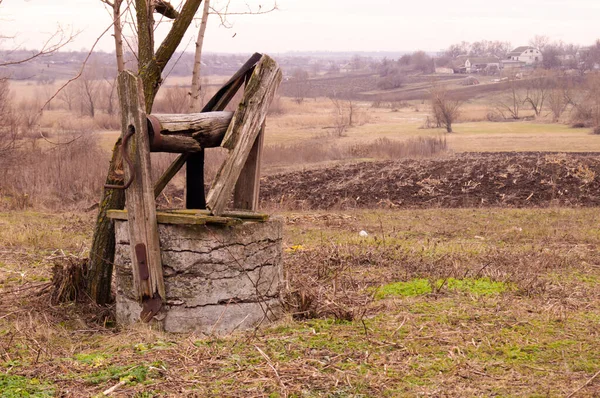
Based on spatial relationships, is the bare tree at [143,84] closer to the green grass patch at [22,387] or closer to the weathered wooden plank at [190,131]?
the weathered wooden plank at [190,131]

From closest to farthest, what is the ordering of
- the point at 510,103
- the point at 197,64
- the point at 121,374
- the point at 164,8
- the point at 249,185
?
the point at 121,374 → the point at 249,185 → the point at 164,8 → the point at 197,64 → the point at 510,103

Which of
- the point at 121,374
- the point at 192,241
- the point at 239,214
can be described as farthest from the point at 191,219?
the point at 121,374

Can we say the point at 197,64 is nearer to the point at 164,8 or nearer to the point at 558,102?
the point at 164,8

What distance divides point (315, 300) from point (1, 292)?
9.65ft

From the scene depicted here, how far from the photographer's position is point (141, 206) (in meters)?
5.39

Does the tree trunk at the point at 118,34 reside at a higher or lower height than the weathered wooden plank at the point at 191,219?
higher

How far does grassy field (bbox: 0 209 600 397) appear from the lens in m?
4.12

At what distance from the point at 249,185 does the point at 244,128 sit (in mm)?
697

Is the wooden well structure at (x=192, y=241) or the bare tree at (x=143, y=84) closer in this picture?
the wooden well structure at (x=192, y=241)

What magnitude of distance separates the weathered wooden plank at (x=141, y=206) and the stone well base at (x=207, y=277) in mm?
113

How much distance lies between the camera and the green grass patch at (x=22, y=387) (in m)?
3.79

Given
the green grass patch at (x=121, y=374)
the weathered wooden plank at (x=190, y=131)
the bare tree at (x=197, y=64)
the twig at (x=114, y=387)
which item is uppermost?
the bare tree at (x=197, y=64)

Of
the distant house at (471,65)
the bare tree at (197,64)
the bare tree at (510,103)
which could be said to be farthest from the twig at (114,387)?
the distant house at (471,65)

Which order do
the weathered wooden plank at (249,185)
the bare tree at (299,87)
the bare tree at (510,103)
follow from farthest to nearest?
the bare tree at (299,87), the bare tree at (510,103), the weathered wooden plank at (249,185)
